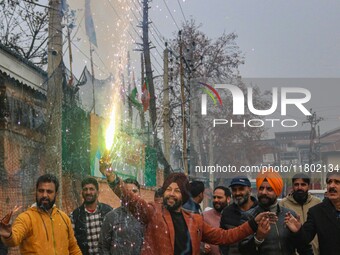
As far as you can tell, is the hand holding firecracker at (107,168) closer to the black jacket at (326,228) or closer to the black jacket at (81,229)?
the black jacket at (326,228)

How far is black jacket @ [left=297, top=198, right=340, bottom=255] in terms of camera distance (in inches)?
189

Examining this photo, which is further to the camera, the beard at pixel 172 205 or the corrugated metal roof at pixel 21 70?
the corrugated metal roof at pixel 21 70

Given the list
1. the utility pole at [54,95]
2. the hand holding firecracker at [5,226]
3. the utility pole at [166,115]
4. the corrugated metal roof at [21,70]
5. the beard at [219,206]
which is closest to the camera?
the hand holding firecracker at [5,226]

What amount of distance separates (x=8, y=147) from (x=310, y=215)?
6.23m

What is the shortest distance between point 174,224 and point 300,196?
7.52 feet

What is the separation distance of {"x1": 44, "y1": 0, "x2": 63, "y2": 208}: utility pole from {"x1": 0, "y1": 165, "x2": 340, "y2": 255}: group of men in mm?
2898

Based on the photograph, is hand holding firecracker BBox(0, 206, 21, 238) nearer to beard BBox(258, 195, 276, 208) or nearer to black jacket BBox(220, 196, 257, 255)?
beard BBox(258, 195, 276, 208)

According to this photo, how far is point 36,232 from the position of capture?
4.71 meters

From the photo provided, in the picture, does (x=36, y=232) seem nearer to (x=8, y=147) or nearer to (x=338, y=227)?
(x=338, y=227)

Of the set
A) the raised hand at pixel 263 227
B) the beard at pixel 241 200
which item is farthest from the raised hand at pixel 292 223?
the beard at pixel 241 200

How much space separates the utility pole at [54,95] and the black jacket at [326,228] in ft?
14.6

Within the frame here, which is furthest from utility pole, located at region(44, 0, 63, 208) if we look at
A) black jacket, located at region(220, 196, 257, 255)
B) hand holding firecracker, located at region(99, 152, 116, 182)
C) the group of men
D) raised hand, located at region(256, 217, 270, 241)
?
hand holding firecracker, located at region(99, 152, 116, 182)

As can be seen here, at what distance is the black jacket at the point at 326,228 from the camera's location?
4789 millimetres

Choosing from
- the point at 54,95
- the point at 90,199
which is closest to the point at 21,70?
the point at 54,95
